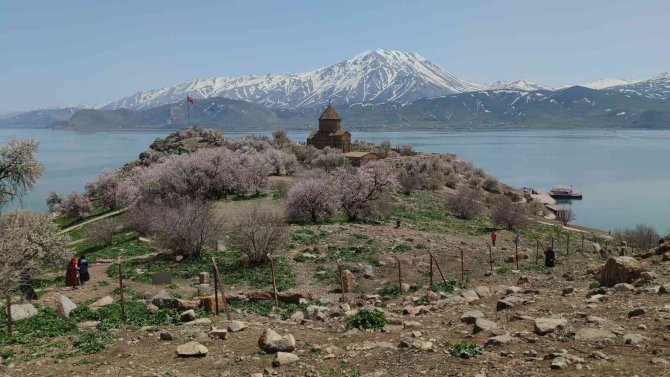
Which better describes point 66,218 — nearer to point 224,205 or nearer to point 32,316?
point 224,205

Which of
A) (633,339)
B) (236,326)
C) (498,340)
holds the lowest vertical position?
(236,326)

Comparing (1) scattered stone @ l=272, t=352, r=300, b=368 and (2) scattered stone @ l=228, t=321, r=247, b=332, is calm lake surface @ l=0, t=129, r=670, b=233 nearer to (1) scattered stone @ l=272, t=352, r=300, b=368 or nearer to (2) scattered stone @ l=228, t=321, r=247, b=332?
(2) scattered stone @ l=228, t=321, r=247, b=332

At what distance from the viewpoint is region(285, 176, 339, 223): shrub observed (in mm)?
36375

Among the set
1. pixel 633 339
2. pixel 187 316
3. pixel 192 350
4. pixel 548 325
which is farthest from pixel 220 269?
pixel 633 339

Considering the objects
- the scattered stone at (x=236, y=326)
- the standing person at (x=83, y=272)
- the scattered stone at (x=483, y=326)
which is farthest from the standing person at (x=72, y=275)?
the scattered stone at (x=483, y=326)

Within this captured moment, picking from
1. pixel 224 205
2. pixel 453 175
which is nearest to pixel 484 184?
pixel 453 175

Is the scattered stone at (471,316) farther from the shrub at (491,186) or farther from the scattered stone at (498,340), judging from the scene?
the shrub at (491,186)

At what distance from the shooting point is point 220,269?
71.8ft

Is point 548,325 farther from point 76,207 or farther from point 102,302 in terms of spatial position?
point 76,207

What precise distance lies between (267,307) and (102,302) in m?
5.35

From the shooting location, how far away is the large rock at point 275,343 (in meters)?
10.6

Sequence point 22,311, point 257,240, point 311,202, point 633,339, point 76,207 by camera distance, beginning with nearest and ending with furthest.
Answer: point 633,339, point 22,311, point 257,240, point 311,202, point 76,207

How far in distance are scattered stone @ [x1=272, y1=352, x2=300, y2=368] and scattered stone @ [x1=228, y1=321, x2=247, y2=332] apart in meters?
2.27

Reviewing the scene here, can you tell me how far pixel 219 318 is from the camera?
13.8 meters
